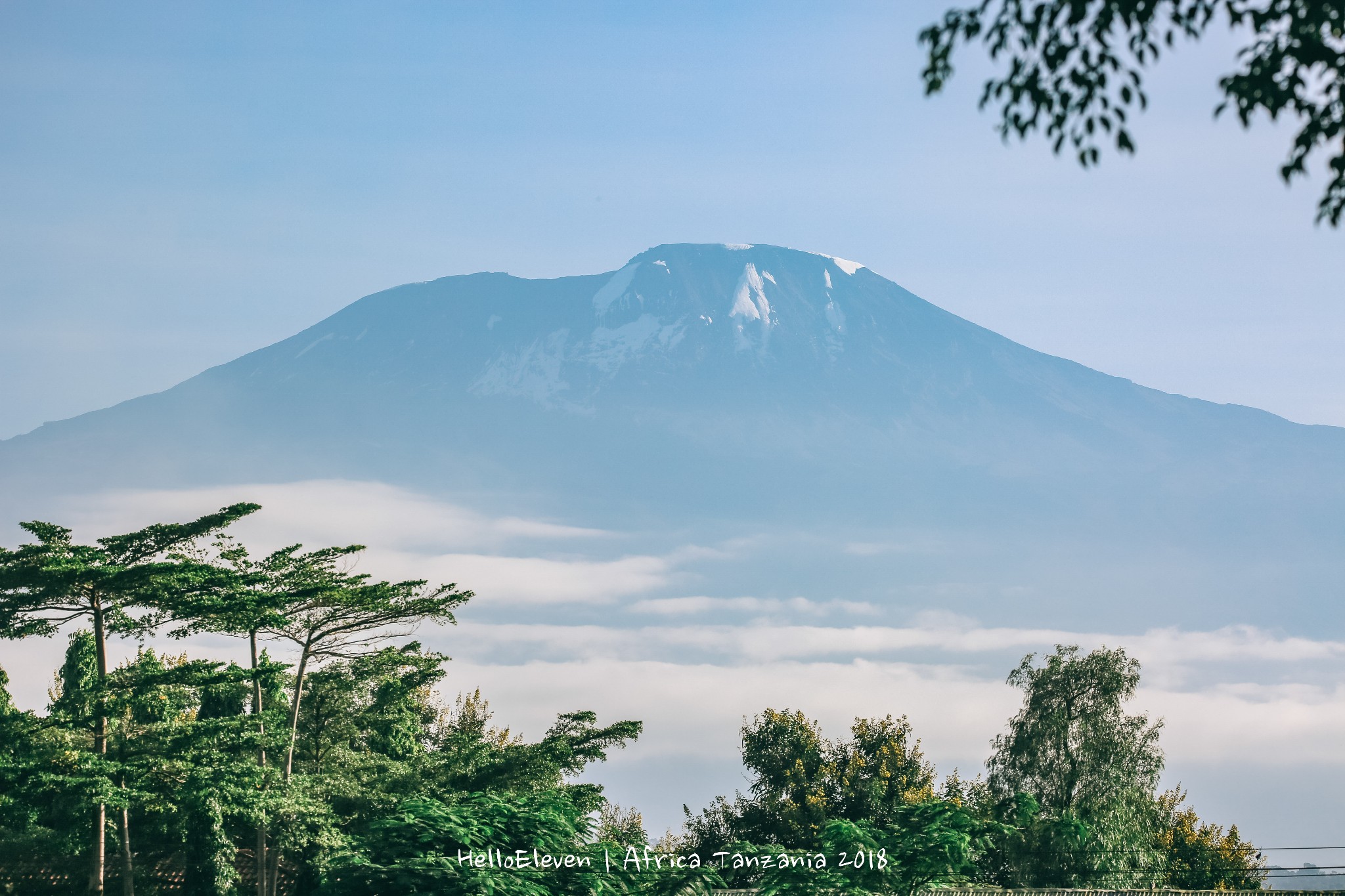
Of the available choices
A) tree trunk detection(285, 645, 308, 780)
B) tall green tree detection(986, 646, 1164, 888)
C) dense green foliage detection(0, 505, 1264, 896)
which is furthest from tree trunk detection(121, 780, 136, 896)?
tall green tree detection(986, 646, 1164, 888)

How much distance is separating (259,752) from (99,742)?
582 cm

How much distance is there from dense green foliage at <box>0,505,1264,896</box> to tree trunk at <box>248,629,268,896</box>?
0.26ft

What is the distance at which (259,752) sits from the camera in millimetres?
31078

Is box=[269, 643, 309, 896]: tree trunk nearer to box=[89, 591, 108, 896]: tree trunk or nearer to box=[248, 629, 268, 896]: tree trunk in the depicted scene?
box=[248, 629, 268, 896]: tree trunk

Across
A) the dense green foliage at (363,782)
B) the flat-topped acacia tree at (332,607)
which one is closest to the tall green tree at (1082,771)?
the dense green foliage at (363,782)

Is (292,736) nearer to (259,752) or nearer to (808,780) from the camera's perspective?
(259,752)

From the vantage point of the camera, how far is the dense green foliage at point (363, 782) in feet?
74.4

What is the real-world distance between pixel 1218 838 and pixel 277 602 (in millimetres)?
33417

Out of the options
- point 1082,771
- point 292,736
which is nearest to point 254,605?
point 292,736

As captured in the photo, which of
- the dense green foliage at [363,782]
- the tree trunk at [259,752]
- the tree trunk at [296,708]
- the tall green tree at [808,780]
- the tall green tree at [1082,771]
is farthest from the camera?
the tall green tree at [808,780]

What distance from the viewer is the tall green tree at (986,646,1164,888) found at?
3522cm

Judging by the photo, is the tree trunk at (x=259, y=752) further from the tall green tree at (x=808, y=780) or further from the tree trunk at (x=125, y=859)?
the tall green tree at (x=808, y=780)

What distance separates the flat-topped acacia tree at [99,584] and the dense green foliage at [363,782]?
5 centimetres

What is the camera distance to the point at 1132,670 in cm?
3756
